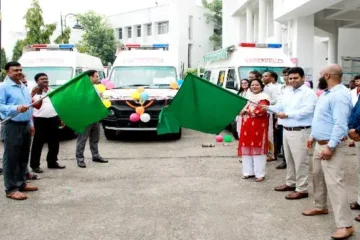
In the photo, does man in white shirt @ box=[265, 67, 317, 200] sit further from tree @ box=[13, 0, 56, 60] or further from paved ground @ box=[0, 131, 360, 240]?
tree @ box=[13, 0, 56, 60]

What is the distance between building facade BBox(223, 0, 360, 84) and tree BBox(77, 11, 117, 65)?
1631 centimetres

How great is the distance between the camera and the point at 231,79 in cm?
1154

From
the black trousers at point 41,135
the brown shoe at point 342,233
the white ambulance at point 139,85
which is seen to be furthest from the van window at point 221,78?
the brown shoe at point 342,233

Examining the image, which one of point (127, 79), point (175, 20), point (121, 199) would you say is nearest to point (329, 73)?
point (121, 199)

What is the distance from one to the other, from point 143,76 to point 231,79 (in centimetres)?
229

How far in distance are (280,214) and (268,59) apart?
21.9ft

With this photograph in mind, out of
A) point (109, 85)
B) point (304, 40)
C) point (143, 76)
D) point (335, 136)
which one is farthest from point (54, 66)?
point (304, 40)

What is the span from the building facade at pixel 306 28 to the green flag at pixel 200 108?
905cm

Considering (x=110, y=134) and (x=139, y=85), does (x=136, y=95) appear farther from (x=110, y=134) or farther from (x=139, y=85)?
(x=110, y=134)

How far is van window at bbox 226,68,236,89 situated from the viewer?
11.2m

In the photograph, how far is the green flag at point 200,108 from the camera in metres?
6.27

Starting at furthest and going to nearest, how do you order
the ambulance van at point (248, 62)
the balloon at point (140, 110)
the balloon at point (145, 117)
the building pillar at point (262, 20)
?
the building pillar at point (262, 20)
the ambulance van at point (248, 62)
the balloon at point (140, 110)
the balloon at point (145, 117)

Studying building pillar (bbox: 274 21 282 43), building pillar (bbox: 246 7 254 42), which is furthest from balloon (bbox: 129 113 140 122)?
building pillar (bbox: 246 7 254 42)

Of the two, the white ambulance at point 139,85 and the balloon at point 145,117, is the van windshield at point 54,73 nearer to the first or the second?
the white ambulance at point 139,85
